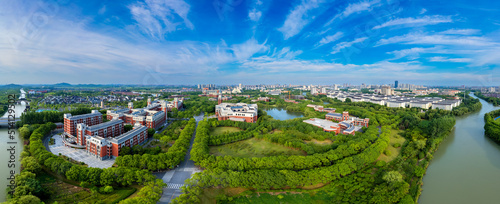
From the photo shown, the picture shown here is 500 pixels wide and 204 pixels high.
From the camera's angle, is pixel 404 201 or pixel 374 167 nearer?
pixel 404 201

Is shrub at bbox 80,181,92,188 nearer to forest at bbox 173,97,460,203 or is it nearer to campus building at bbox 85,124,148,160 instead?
campus building at bbox 85,124,148,160

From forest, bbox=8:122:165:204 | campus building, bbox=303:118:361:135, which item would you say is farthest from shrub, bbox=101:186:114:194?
campus building, bbox=303:118:361:135

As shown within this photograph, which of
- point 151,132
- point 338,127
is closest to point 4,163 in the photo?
point 151,132

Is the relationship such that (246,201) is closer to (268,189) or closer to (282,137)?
(268,189)

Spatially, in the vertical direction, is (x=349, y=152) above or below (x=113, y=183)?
above

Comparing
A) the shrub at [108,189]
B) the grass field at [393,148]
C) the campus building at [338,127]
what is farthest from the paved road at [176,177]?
the campus building at [338,127]

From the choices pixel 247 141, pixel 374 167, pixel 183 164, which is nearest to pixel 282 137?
pixel 247 141

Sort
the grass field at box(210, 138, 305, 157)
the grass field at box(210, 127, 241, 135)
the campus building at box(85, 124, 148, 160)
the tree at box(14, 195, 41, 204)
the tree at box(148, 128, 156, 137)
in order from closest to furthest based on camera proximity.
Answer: the tree at box(14, 195, 41, 204), the campus building at box(85, 124, 148, 160), the grass field at box(210, 138, 305, 157), the tree at box(148, 128, 156, 137), the grass field at box(210, 127, 241, 135)
